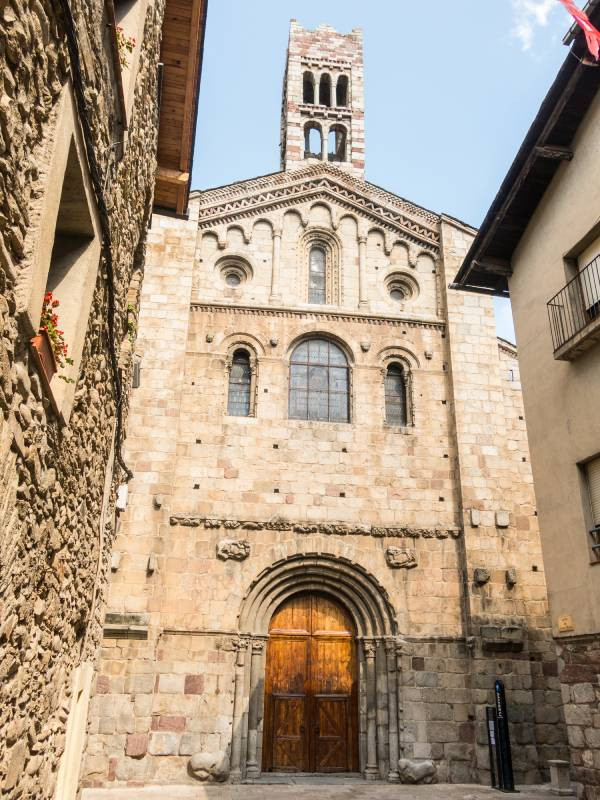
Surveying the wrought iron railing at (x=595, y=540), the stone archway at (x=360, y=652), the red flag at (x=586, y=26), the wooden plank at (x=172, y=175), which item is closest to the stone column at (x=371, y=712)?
the stone archway at (x=360, y=652)

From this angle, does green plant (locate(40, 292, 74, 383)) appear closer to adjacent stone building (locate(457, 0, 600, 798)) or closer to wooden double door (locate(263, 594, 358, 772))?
adjacent stone building (locate(457, 0, 600, 798))

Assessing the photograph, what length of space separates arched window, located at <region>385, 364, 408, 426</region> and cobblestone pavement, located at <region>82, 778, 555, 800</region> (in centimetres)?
711

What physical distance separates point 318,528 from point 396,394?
378cm

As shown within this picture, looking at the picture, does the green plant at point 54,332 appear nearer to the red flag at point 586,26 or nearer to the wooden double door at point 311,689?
the red flag at point 586,26

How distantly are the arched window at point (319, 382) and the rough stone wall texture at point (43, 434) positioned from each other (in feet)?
28.3

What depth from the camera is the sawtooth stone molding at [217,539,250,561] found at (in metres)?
13.2

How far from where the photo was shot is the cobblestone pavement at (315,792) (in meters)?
10.6

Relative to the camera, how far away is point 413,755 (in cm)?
1234

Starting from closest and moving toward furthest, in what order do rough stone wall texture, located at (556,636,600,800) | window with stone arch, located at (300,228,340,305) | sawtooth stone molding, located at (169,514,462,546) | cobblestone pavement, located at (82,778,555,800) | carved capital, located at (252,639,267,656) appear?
rough stone wall texture, located at (556,636,600,800) → cobblestone pavement, located at (82,778,555,800) → carved capital, located at (252,639,267,656) → sawtooth stone molding, located at (169,514,462,546) → window with stone arch, located at (300,228,340,305)

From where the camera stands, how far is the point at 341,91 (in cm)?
2361

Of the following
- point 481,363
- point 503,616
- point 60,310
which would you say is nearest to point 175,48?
point 60,310

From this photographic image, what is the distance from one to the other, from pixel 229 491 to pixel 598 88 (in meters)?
9.37

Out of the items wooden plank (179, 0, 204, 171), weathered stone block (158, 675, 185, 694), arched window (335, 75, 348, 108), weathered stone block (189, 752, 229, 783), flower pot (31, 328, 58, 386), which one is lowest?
weathered stone block (189, 752, 229, 783)

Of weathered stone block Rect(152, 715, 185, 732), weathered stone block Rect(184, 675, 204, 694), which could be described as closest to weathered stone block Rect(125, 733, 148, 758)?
weathered stone block Rect(152, 715, 185, 732)
